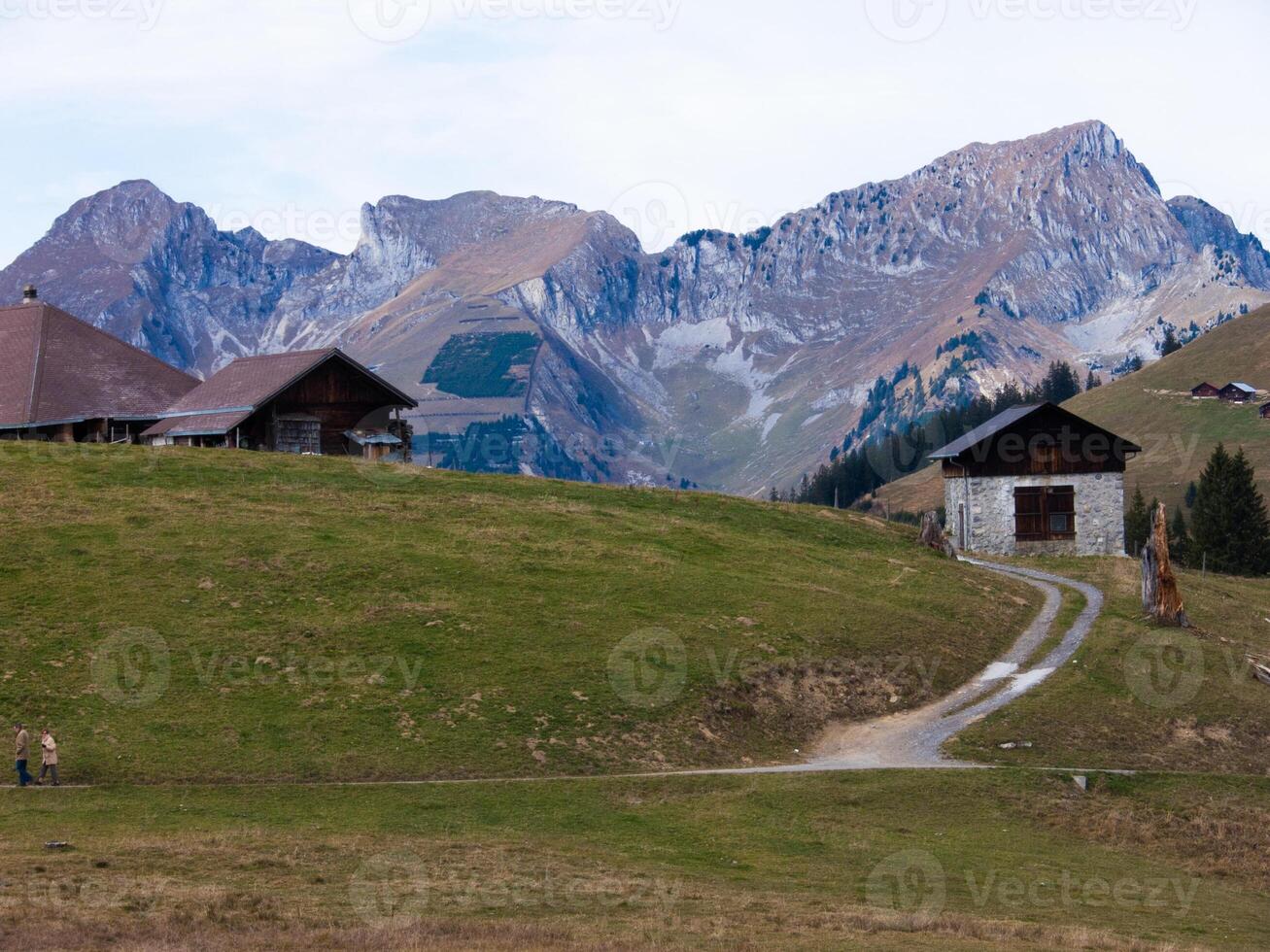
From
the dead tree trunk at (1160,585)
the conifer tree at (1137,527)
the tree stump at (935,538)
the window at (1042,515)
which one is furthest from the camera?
the conifer tree at (1137,527)

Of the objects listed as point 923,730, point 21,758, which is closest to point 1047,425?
point 923,730

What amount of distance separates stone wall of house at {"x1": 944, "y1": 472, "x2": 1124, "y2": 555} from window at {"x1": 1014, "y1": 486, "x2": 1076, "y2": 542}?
33cm

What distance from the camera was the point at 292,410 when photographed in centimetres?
7931

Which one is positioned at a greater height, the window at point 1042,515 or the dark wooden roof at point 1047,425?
the dark wooden roof at point 1047,425

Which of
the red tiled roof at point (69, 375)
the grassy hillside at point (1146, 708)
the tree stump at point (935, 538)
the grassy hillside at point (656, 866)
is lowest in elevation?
the grassy hillside at point (656, 866)

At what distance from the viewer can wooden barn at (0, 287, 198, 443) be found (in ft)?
255

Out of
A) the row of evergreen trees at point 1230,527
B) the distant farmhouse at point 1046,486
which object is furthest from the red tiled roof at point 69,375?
the row of evergreen trees at point 1230,527

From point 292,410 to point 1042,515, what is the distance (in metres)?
47.1

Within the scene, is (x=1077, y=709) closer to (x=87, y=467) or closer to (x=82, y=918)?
(x=82, y=918)

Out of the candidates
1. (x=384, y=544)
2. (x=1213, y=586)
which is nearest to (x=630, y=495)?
(x=384, y=544)

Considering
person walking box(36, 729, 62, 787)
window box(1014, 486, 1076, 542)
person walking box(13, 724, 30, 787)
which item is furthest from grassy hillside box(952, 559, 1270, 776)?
person walking box(13, 724, 30, 787)

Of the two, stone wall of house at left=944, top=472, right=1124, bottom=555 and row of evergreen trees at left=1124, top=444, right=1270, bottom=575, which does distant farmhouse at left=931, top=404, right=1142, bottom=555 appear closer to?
stone wall of house at left=944, top=472, right=1124, bottom=555

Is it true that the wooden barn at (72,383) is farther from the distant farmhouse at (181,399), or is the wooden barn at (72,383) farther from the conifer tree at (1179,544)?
the conifer tree at (1179,544)

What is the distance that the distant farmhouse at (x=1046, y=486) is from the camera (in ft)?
279
